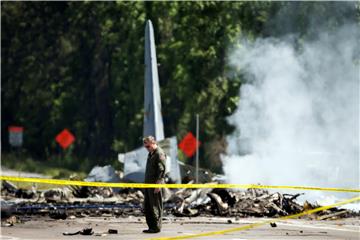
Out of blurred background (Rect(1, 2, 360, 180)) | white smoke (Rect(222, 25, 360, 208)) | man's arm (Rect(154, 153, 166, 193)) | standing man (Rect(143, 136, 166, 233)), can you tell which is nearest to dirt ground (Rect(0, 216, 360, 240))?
standing man (Rect(143, 136, 166, 233))

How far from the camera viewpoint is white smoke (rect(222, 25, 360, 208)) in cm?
3403

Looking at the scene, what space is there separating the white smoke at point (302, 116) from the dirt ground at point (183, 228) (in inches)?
291

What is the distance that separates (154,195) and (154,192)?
0.05 meters

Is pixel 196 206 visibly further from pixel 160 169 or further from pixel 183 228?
pixel 160 169

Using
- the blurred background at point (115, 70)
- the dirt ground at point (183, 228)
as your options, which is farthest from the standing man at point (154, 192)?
the blurred background at point (115, 70)

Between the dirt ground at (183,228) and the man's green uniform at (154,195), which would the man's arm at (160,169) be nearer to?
the man's green uniform at (154,195)

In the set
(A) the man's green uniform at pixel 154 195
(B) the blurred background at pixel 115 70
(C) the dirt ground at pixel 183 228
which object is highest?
(B) the blurred background at pixel 115 70

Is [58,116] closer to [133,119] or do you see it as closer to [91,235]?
[133,119]

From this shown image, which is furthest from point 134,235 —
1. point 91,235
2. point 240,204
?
point 240,204

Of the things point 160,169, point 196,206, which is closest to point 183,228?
point 160,169

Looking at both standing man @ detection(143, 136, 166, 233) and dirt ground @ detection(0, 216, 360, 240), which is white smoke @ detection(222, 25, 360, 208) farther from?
standing man @ detection(143, 136, 166, 233)

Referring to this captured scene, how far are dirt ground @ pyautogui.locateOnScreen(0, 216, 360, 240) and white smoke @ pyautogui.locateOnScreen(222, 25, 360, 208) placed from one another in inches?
291

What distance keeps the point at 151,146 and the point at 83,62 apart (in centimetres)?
5360

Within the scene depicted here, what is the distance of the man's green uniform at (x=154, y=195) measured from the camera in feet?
67.1
